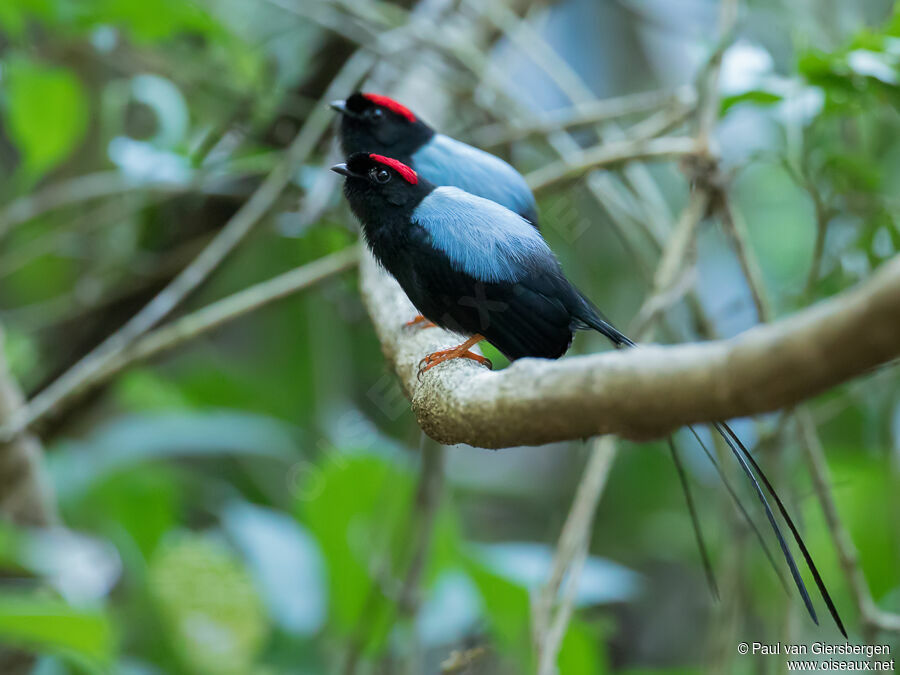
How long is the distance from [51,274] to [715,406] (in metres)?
4.08

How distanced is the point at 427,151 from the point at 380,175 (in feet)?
2.22

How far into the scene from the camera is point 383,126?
2.45 m

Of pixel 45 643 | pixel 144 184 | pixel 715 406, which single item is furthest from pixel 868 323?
pixel 144 184

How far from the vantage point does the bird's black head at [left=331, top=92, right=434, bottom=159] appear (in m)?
2.41

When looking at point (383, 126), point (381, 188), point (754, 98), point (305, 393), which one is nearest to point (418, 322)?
point (381, 188)

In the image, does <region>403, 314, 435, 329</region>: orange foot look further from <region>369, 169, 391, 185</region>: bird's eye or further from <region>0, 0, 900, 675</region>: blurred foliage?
<region>0, 0, 900, 675</region>: blurred foliage

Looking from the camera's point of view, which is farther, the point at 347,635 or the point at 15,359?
the point at 15,359

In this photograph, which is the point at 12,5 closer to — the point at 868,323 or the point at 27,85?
the point at 27,85

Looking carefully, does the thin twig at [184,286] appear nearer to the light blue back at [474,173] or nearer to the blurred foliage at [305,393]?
the blurred foliage at [305,393]

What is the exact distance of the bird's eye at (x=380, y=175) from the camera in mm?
1642

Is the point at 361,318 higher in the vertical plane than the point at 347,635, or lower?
higher

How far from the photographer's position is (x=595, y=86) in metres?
5.13

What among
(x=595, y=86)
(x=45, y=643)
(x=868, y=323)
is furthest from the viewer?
(x=595, y=86)

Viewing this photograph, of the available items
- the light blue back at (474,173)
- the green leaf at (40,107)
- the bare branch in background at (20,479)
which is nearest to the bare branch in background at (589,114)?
the light blue back at (474,173)
